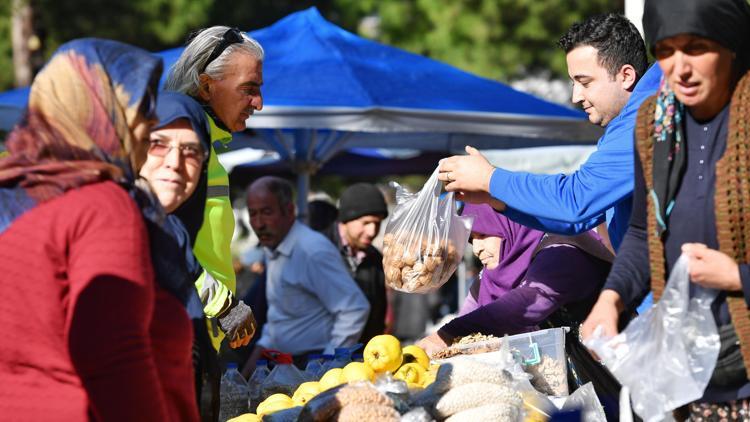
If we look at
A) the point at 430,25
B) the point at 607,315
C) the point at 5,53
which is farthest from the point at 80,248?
the point at 5,53

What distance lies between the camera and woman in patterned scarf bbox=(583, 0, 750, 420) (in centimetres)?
235

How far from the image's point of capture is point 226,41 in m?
3.61

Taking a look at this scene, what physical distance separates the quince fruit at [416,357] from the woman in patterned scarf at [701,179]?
3.76 feet

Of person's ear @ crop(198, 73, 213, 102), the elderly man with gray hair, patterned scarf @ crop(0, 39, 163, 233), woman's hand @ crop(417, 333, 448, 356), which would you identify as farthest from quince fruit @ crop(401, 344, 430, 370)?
patterned scarf @ crop(0, 39, 163, 233)

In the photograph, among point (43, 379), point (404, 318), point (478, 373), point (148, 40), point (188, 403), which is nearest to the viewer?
point (43, 379)

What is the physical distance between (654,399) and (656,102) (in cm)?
71

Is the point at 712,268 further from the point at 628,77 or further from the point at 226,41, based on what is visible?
the point at 226,41

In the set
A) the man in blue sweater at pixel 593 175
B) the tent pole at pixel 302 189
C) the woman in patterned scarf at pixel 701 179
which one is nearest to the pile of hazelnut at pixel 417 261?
the man in blue sweater at pixel 593 175

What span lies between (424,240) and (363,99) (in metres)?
2.81

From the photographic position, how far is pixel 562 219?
310 centimetres

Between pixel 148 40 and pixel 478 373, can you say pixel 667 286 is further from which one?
pixel 148 40

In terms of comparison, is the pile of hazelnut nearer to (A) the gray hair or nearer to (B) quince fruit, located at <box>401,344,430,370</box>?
(B) quince fruit, located at <box>401,344,430,370</box>

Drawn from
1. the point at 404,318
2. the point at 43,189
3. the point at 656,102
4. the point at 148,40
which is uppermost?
the point at 656,102

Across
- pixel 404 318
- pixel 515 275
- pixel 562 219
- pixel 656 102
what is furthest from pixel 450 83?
pixel 404 318
